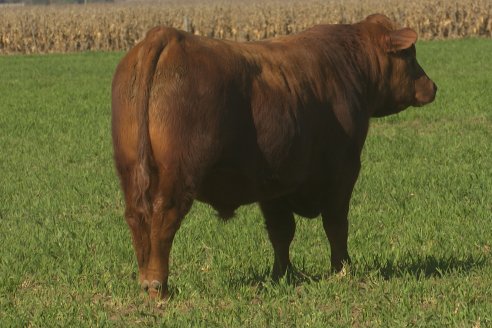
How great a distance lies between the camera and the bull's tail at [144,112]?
617cm

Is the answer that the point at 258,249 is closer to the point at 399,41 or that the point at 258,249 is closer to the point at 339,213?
the point at 339,213

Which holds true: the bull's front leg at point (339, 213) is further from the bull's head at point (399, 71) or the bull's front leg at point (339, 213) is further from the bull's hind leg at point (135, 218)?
the bull's hind leg at point (135, 218)

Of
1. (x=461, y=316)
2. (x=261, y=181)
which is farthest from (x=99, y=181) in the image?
(x=461, y=316)

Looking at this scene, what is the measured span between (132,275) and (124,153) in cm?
166

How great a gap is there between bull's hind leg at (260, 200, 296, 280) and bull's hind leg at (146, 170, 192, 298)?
58.0 inches

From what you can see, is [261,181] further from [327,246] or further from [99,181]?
[99,181]

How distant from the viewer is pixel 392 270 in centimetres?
773

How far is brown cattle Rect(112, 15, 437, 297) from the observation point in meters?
6.27

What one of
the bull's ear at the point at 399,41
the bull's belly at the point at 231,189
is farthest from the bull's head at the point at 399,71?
the bull's belly at the point at 231,189

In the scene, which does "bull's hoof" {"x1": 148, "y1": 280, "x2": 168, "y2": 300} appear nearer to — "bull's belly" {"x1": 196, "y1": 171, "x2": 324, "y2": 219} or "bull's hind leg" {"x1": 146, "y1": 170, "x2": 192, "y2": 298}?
"bull's hind leg" {"x1": 146, "y1": 170, "x2": 192, "y2": 298}

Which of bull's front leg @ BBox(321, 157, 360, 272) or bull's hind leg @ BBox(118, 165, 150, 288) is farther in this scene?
bull's front leg @ BBox(321, 157, 360, 272)

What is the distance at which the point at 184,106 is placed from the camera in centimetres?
630

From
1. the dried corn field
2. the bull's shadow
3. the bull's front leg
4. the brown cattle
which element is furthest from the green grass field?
the dried corn field

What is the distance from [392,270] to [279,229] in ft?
2.68
